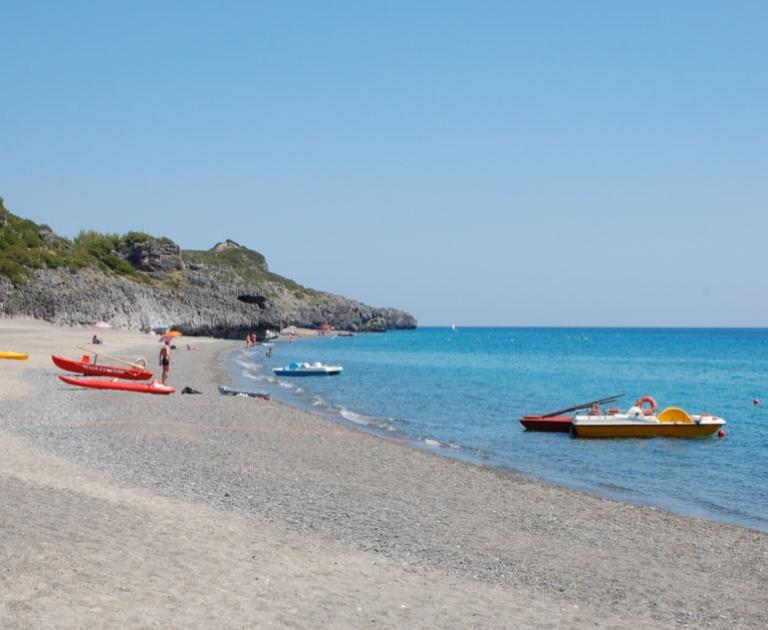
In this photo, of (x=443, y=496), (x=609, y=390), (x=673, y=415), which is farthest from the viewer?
(x=609, y=390)

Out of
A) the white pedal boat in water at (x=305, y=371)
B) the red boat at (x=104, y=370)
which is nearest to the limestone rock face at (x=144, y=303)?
the white pedal boat in water at (x=305, y=371)

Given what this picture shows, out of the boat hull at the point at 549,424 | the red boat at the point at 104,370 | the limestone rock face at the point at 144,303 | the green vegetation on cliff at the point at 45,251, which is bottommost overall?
the boat hull at the point at 549,424

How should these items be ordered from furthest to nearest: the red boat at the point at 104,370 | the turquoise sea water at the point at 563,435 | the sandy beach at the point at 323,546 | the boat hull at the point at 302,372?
the boat hull at the point at 302,372 → the red boat at the point at 104,370 → the turquoise sea water at the point at 563,435 → the sandy beach at the point at 323,546

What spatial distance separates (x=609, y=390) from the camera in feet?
182

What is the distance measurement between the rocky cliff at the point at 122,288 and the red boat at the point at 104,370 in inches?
2098

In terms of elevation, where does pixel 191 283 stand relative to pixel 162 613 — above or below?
above

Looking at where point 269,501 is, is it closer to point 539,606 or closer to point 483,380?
point 539,606

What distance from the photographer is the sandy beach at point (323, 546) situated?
7746mm

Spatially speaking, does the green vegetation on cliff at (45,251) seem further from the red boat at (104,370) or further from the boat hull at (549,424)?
the boat hull at (549,424)

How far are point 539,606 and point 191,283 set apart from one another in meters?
122

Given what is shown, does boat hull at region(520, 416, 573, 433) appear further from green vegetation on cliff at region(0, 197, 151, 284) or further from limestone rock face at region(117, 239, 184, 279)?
limestone rock face at region(117, 239, 184, 279)

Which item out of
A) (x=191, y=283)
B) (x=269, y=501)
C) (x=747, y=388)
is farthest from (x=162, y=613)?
(x=191, y=283)

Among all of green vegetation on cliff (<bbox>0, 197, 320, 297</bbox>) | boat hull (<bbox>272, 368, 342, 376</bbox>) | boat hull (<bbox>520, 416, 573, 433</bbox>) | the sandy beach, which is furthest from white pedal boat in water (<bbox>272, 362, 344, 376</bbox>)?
green vegetation on cliff (<bbox>0, 197, 320, 297</bbox>)

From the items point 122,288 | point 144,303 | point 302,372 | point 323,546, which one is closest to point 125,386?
point 323,546
